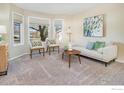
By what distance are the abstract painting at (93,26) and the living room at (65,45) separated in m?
0.04

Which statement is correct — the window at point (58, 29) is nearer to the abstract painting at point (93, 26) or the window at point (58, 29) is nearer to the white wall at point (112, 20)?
the abstract painting at point (93, 26)

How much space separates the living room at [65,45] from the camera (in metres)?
2.35

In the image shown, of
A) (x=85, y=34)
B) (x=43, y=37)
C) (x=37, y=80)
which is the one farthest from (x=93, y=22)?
(x=37, y=80)

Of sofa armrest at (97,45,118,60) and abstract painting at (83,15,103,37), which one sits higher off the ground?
abstract painting at (83,15,103,37)

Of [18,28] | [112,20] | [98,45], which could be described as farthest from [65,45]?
[18,28]

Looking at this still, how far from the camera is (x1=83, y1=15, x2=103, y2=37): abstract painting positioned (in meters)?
3.97

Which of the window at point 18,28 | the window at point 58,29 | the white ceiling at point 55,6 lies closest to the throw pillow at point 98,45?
the white ceiling at point 55,6

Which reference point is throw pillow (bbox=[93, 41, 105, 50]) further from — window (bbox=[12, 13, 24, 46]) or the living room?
window (bbox=[12, 13, 24, 46])

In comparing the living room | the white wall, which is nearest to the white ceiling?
the living room

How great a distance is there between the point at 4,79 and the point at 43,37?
3434 millimetres

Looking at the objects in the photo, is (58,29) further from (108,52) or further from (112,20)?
(108,52)

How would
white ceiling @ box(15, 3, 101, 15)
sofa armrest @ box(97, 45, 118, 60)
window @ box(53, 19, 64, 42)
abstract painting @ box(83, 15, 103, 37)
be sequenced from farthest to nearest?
window @ box(53, 19, 64, 42) < abstract painting @ box(83, 15, 103, 37) < white ceiling @ box(15, 3, 101, 15) < sofa armrest @ box(97, 45, 118, 60)

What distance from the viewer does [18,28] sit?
14.6 feet

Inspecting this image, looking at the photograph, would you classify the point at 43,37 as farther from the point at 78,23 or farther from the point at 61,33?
the point at 78,23
